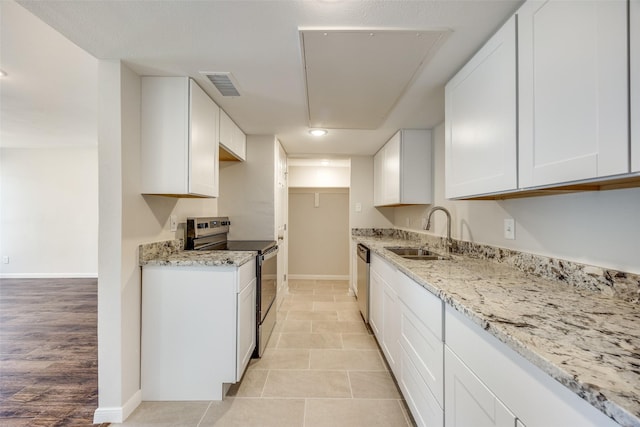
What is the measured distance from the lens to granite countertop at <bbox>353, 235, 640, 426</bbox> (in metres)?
0.52

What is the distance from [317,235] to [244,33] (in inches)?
165

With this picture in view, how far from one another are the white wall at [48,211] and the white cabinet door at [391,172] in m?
4.80

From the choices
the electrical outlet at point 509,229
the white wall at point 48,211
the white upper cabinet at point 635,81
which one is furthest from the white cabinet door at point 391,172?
the white wall at point 48,211

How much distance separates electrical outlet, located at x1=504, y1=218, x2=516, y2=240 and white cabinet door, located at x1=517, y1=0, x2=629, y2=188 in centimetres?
63

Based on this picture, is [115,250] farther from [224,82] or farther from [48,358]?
[48,358]

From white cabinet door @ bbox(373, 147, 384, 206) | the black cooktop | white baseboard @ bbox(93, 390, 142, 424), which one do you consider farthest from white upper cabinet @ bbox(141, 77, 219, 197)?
white cabinet door @ bbox(373, 147, 384, 206)

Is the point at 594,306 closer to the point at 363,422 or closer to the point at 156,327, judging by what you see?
the point at 363,422

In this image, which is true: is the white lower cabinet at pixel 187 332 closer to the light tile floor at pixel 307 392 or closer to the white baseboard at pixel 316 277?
the light tile floor at pixel 307 392

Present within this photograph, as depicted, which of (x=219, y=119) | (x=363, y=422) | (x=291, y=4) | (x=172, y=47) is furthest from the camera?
(x=219, y=119)

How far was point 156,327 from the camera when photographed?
1.79 metres

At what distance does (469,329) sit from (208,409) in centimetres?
163

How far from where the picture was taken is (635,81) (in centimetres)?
73

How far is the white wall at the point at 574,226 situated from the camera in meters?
1.02

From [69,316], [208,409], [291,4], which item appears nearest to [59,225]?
[69,316]
